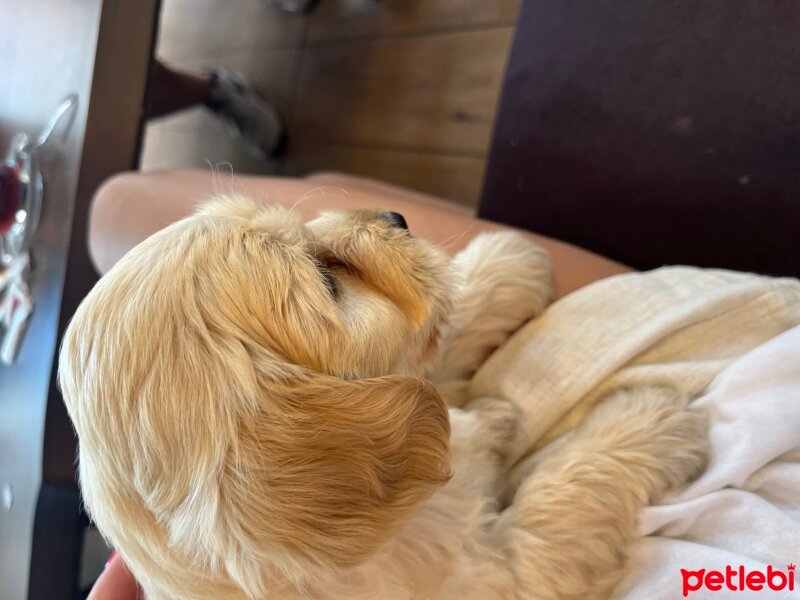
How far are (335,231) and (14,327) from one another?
1394mm

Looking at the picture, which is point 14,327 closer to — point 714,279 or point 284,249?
point 284,249

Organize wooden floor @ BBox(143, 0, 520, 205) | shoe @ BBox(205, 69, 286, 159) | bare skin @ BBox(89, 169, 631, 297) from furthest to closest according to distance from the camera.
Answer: shoe @ BBox(205, 69, 286, 159) → wooden floor @ BBox(143, 0, 520, 205) → bare skin @ BBox(89, 169, 631, 297)

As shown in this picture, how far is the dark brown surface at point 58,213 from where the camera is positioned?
5.39 feet

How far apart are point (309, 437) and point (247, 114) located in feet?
6.86

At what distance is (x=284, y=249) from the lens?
780mm

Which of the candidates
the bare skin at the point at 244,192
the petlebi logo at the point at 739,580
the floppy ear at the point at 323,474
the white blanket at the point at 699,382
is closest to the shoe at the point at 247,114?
the bare skin at the point at 244,192

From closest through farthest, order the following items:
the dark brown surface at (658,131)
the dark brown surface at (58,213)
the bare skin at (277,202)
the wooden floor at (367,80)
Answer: the dark brown surface at (658,131), the bare skin at (277,202), the dark brown surface at (58,213), the wooden floor at (367,80)

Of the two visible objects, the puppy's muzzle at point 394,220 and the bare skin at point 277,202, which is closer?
the puppy's muzzle at point 394,220

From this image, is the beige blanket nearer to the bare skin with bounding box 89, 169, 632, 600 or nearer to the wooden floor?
the bare skin with bounding box 89, 169, 632, 600

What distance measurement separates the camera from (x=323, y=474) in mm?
677

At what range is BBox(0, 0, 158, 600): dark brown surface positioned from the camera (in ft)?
5.39

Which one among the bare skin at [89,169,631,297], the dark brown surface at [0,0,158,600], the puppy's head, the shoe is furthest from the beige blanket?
the shoe

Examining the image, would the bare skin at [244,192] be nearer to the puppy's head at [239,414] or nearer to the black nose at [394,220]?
the black nose at [394,220]

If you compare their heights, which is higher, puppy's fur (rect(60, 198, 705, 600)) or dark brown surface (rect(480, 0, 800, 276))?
dark brown surface (rect(480, 0, 800, 276))
